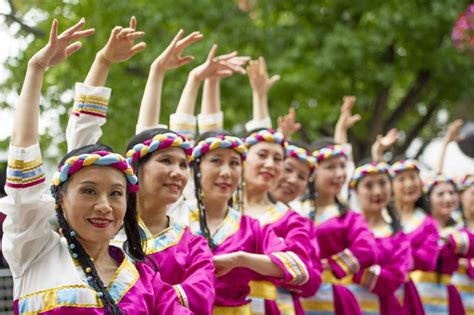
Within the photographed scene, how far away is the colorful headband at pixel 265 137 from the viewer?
16.5ft

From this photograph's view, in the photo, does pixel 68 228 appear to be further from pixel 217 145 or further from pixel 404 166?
pixel 404 166

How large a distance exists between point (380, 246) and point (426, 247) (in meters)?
0.65

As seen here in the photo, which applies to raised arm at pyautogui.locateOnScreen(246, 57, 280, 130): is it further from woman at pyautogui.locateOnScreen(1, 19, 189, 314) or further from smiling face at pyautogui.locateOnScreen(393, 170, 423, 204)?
woman at pyautogui.locateOnScreen(1, 19, 189, 314)

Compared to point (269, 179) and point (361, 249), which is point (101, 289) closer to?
point (269, 179)

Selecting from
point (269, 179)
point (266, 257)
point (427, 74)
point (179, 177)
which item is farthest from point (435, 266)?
point (427, 74)

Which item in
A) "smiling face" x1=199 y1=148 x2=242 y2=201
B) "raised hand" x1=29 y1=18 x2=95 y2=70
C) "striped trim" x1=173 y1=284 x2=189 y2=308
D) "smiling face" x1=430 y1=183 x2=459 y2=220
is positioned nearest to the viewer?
"raised hand" x1=29 y1=18 x2=95 y2=70

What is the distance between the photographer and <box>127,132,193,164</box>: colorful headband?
384 centimetres

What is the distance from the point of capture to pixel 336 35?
10758 mm

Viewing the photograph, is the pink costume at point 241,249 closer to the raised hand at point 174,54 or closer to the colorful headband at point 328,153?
the raised hand at point 174,54

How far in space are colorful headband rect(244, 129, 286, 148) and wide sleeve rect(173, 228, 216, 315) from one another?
1342 millimetres

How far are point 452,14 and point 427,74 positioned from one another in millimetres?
1709

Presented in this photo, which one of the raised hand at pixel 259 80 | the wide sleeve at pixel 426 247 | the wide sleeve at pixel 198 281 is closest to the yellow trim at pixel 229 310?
the wide sleeve at pixel 198 281

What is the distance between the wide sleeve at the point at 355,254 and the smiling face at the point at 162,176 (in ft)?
7.07

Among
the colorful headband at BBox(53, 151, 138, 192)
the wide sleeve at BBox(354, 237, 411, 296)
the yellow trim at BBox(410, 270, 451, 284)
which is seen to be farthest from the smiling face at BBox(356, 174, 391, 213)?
the colorful headband at BBox(53, 151, 138, 192)
